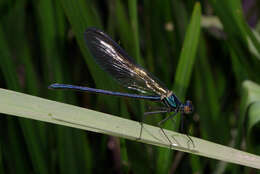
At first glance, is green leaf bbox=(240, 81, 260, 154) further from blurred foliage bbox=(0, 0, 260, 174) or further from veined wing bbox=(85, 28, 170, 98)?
veined wing bbox=(85, 28, 170, 98)

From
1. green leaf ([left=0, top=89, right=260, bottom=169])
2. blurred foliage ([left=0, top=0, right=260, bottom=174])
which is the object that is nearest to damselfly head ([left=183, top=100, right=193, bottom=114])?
blurred foliage ([left=0, top=0, right=260, bottom=174])

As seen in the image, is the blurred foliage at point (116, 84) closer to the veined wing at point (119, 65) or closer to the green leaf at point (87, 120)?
the veined wing at point (119, 65)

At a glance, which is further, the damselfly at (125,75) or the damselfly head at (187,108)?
the damselfly head at (187,108)

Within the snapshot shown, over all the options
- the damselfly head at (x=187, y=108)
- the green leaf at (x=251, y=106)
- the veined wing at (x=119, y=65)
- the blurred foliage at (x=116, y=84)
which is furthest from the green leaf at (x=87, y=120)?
the damselfly head at (x=187, y=108)

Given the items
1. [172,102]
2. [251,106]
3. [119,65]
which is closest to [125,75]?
[119,65]

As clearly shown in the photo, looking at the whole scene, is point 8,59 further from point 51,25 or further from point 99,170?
A: point 99,170

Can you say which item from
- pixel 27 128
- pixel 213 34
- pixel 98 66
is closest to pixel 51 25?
pixel 98 66

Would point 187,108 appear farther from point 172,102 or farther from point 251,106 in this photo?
point 251,106
